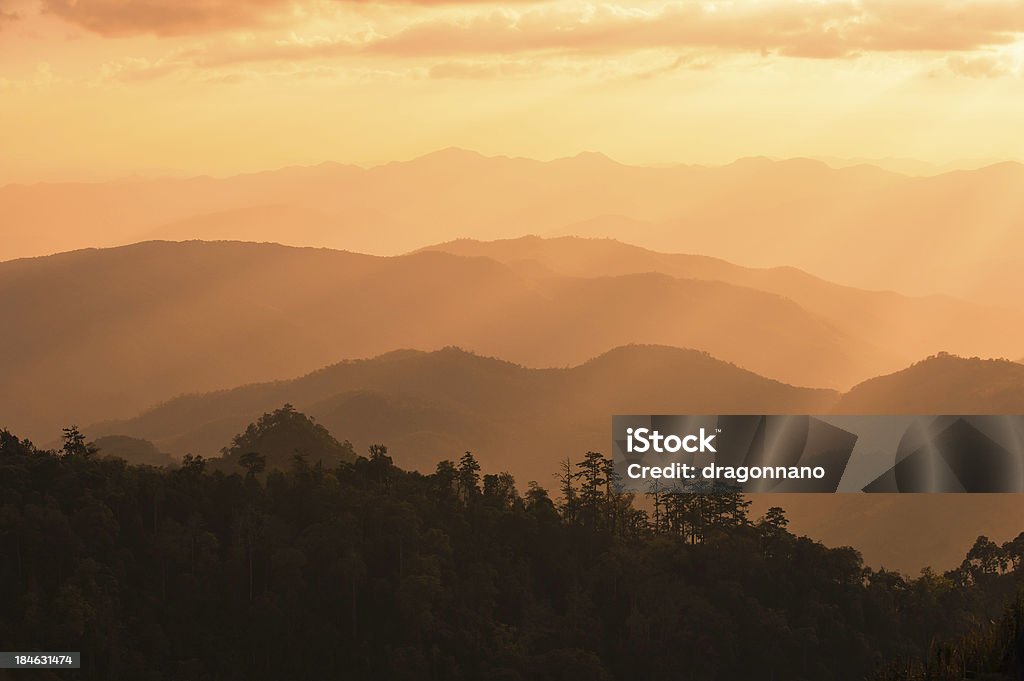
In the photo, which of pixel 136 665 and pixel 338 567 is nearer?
pixel 136 665

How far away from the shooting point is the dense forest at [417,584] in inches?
3019

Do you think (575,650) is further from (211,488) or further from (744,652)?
(211,488)

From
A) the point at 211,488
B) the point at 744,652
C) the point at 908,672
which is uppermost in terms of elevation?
the point at 211,488

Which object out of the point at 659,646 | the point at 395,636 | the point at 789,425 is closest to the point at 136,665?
the point at 395,636

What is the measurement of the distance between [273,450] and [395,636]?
3758 cm

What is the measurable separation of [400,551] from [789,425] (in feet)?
94.3

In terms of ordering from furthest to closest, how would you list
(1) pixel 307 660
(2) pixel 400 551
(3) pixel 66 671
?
(2) pixel 400 551 < (1) pixel 307 660 < (3) pixel 66 671

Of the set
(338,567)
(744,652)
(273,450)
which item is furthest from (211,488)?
(744,652)

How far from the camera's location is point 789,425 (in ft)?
278

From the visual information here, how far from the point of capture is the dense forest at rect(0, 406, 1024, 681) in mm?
76688

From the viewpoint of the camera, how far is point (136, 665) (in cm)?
7294

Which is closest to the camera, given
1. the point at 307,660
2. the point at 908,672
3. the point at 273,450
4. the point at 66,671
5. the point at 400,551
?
the point at 908,672

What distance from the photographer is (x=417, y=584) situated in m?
80.6

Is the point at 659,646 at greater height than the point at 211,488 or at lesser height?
lesser
